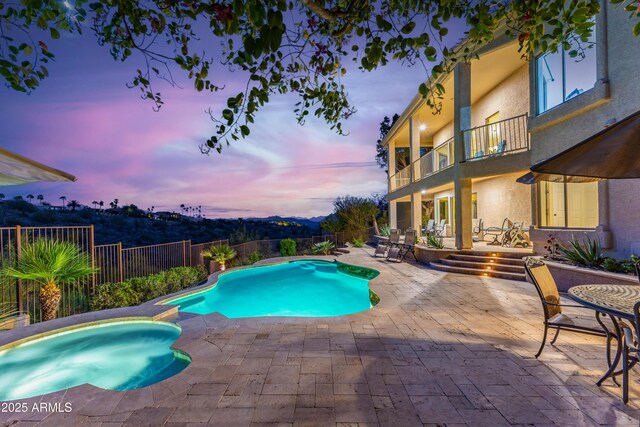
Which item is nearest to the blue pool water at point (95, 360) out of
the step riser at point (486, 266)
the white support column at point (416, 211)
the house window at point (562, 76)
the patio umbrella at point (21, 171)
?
the patio umbrella at point (21, 171)

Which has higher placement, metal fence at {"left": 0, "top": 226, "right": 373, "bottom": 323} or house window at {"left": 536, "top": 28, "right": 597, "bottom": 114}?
house window at {"left": 536, "top": 28, "right": 597, "bottom": 114}

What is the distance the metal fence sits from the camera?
548 cm

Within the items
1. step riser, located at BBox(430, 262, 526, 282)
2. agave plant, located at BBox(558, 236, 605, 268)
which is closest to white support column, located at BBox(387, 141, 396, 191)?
step riser, located at BBox(430, 262, 526, 282)

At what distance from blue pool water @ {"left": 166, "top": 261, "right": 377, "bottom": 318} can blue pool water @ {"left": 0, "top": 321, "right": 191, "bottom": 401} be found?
5.99 feet

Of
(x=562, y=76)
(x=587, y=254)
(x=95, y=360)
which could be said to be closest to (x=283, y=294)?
(x=95, y=360)

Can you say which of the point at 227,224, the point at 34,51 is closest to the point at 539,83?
the point at 34,51

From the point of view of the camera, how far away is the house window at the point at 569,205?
7309mm

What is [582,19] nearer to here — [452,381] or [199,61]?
[199,61]

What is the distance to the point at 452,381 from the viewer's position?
2924 mm

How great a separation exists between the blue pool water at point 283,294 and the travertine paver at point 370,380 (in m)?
3.25

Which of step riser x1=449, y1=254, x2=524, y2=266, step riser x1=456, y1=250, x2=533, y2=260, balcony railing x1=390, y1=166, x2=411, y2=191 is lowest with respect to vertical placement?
step riser x1=449, y1=254, x2=524, y2=266

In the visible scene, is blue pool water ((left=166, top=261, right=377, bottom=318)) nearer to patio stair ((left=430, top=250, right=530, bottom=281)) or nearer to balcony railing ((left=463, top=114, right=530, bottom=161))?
patio stair ((left=430, top=250, right=530, bottom=281))

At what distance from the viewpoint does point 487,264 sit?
860 centimetres

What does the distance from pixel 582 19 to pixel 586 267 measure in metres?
6.16
